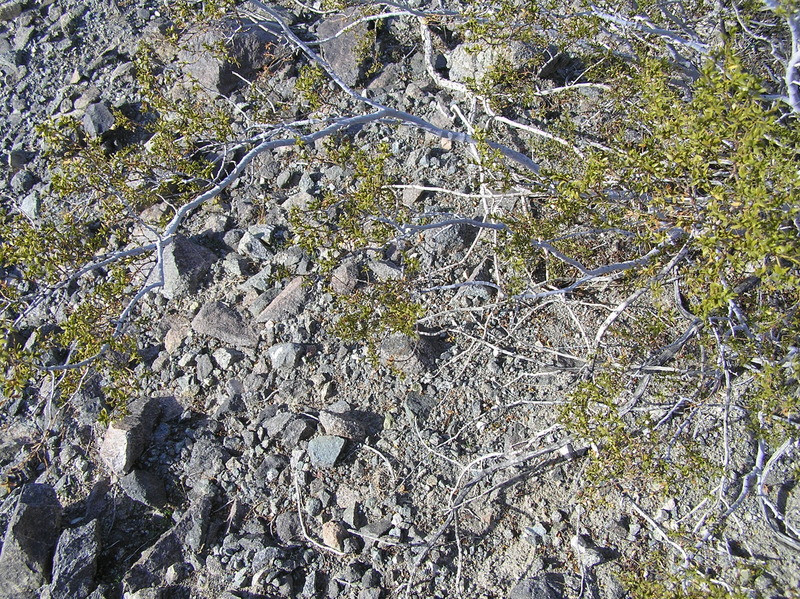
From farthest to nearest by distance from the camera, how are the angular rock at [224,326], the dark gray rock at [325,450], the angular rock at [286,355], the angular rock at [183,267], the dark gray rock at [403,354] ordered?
the angular rock at [183,267], the angular rock at [224,326], the angular rock at [286,355], the dark gray rock at [403,354], the dark gray rock at [325,450]

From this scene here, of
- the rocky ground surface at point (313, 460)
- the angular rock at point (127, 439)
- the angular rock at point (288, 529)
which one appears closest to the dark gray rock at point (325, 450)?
the rocky ground surface at point (313, 460)

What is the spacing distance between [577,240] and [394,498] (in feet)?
6.60

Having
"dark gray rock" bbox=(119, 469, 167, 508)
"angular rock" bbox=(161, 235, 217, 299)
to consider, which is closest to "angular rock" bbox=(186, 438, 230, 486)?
"dark gray rock" bbox=(119, 469, 167, 508)

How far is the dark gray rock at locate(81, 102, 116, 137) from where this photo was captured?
579 centimetres

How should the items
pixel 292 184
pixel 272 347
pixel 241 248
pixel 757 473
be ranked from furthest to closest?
pixel 292 184
pixel 241 248
pixel 272 347
pixel 757 473

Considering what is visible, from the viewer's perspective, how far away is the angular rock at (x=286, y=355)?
4.39 metres

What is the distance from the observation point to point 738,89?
2.52 m

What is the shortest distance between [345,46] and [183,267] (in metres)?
2.53

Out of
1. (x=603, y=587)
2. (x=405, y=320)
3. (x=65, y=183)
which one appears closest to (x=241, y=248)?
(x=65, y=183)

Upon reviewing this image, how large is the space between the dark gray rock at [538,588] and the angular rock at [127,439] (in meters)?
2.41

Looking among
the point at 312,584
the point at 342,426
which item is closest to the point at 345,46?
the point at 342,426

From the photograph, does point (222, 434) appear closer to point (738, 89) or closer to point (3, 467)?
point (3, 467)

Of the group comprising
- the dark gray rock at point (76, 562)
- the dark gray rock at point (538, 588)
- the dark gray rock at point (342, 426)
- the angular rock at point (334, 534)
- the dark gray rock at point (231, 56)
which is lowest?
the dark gray rock at point (538, 588)

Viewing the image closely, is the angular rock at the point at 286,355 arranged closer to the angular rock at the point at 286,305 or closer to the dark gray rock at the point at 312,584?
the angular rock at the point at 286,305
